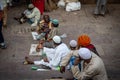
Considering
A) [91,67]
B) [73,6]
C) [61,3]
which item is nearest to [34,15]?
[61,3]

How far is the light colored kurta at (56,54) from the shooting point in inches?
293

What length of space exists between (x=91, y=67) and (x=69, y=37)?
396 cm

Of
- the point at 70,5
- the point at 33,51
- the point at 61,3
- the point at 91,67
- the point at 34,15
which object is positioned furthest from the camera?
the point at 61,3

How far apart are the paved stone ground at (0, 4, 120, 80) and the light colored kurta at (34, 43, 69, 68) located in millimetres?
251

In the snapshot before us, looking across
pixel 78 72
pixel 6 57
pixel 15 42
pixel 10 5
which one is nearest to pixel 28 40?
pixel 15 42

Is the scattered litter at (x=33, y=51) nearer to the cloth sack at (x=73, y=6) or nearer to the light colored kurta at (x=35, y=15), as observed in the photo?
the light colored kurta at (x=35, y=15)

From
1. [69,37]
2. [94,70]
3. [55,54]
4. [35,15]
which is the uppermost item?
[94,70]

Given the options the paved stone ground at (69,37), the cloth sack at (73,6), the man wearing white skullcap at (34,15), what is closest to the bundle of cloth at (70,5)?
the cloth sack at (73,6)

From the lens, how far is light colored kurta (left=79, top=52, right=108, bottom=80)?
5609 millimetres

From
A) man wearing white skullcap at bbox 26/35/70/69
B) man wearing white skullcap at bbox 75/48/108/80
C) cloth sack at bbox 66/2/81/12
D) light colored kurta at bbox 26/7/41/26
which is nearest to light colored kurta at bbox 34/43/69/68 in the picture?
man wearing white skullcap at bbox 26/35/70/69

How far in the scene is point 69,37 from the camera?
9.51m

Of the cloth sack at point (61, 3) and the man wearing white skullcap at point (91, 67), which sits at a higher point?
the man wearing white skullcap at point (91, 67)

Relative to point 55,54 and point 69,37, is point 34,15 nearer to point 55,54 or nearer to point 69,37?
point 69,37

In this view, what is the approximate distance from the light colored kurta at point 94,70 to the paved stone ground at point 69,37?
70.4 inches
